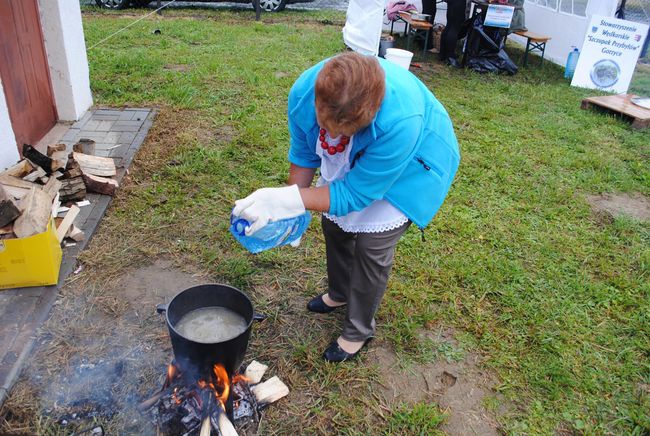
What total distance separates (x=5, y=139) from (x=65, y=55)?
1.46 m

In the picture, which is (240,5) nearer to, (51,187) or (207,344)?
(51,187)

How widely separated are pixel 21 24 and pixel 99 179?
1584 millimetres

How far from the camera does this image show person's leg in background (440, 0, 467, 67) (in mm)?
7773

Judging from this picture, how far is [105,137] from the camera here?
176 inches

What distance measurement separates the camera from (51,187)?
315 centimetres

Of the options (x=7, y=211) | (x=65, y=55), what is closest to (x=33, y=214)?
(x=7, y=211)

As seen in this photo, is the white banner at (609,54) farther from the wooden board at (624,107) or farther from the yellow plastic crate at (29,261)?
the yellow plastic crate at (29,261)

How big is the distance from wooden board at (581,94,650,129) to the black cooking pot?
18.6 feet

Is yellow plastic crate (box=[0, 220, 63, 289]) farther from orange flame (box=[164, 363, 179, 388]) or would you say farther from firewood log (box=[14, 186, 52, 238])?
orange flame (box=[164, 363, 179, 388])

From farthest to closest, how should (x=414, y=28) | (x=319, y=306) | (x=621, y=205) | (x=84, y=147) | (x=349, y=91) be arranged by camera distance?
(x=414, y=28) < (x=621, y=205) < (x=84, y=147) < (x=319, y=306) < (x=349, y=91)

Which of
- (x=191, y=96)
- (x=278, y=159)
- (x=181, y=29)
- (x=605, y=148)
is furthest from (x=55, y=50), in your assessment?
(x=605, y=148)

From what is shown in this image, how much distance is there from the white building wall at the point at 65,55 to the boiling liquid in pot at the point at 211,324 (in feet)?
11.3

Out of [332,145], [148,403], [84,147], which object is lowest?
[148,403]

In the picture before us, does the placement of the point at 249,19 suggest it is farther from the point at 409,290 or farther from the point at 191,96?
the point at 409,290
